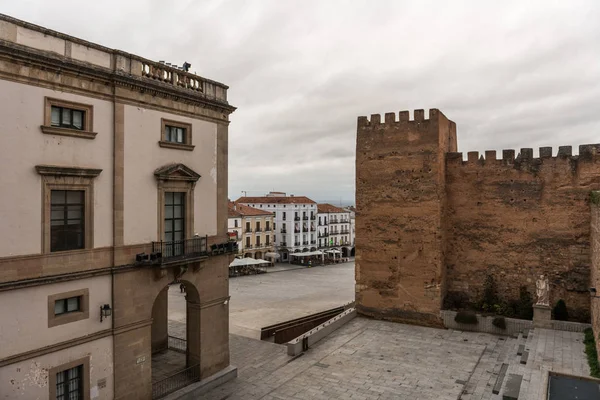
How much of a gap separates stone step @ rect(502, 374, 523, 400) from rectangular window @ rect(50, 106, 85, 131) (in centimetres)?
1447

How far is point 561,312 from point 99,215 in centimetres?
2117

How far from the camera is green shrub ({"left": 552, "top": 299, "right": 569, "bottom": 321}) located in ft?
65.3

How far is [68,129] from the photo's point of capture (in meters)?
10.6

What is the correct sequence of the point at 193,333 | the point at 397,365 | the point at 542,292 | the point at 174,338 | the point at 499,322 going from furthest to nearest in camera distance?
the point at 499,322, the point at 542,292, the point at 174,338, the point at 397,365, the point at 193,333

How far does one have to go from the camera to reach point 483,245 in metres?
22.5

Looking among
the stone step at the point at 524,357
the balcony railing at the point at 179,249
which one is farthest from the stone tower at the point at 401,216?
the balcony railing at the point at 179,249

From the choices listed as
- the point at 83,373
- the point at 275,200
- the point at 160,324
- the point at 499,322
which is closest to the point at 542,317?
the point at 499,322

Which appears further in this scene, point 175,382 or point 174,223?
point 175,382

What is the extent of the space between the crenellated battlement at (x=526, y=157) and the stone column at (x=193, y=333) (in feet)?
54.0

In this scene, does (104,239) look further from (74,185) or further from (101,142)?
(101,142)

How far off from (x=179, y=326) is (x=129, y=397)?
32.7 ft

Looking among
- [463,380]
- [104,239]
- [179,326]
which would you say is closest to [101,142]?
[104,239]

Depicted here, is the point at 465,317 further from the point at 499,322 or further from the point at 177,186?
the point at 177,186

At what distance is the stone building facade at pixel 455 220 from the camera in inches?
810
